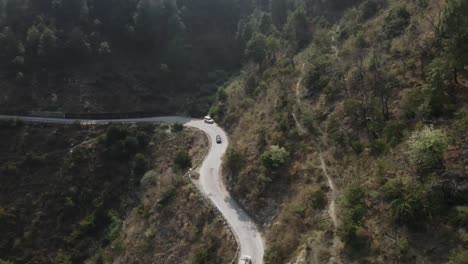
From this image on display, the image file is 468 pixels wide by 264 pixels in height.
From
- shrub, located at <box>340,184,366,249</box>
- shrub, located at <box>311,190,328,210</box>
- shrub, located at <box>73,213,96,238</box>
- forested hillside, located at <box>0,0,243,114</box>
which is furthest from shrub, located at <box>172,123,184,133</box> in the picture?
shrub, located at <box>340,184,366,249</box>

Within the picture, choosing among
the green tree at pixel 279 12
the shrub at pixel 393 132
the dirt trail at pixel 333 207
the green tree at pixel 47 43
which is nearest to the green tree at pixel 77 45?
the green tree at pixel 47 43

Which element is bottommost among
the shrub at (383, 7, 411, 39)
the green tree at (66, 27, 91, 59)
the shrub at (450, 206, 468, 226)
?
the shrub at (450, 206, 468, 226)

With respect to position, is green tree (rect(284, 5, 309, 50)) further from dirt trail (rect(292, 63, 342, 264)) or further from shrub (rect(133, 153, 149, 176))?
shrub (rect(133, 153, 149, 176))

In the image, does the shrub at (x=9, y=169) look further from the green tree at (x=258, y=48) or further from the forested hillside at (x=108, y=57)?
the green tree at (x=258, y=48)

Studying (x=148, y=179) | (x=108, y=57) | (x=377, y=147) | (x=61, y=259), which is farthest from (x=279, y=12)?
(x=61, y=259)

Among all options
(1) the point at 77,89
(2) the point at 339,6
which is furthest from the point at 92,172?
(2) the point at 339,6

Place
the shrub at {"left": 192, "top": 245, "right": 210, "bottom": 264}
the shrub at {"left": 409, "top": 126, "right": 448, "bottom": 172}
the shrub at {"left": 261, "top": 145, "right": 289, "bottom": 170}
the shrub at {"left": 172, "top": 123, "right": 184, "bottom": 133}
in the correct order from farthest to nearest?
the shrub at {"left": 172, "top": 123, "right": 184, "bottom": 133}
the shrub at {"left": 261, "top": 145, "right": 289, "bottom": 170}
the shrub at {"left": 192, "top": 245, "right": 210, "bottom": 264}
the shrub at {"left": 409, "top": 126, "right": 448, "bottom": 172}

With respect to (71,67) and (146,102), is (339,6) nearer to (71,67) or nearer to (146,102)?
(146,102)
